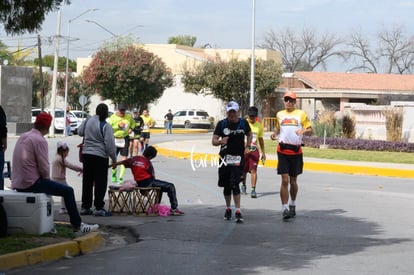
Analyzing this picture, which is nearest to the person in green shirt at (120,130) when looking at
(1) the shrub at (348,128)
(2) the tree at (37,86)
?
(1) the shrub at (348,128)

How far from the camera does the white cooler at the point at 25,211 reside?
9969 mm

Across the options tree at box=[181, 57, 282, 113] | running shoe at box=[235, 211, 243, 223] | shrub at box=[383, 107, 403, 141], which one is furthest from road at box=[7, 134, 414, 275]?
tree at box=[181, 57, 282, 113]

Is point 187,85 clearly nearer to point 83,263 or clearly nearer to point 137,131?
point 137,131

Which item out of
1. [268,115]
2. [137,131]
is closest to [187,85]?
[268,115]

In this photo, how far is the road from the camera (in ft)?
29.2

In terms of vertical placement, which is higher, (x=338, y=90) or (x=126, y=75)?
(x=126, y=75)

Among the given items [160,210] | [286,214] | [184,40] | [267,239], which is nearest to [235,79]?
[160,210]

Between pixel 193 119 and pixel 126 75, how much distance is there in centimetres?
644

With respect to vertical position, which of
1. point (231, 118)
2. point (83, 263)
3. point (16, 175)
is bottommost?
point (83, 263)

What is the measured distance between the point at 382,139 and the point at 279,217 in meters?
22.1

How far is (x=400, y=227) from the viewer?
40.2 ft

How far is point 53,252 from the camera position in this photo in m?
9.41

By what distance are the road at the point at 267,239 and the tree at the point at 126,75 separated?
48030mm

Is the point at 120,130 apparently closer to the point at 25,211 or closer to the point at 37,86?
the point at 25,211
